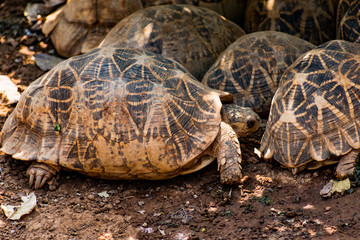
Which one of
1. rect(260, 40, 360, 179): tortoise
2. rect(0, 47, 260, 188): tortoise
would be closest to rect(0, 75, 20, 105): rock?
rect(0, 47, 260, 188): tortoise

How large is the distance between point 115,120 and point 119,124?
0.18ft

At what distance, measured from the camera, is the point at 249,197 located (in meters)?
4.34

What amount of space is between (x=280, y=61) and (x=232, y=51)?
0.59m

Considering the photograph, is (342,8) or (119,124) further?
(342,8)

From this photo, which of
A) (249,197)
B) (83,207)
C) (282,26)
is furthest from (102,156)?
(282,26)

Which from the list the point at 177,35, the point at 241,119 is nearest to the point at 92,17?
the point at 177,35

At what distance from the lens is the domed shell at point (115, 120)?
14.6ft

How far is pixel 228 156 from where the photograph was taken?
453 cm

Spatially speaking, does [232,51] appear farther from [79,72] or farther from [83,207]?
[83,207]

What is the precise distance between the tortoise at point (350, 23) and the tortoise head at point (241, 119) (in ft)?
4.89

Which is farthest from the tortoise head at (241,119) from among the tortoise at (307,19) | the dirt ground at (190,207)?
the tortoise at (307,19)

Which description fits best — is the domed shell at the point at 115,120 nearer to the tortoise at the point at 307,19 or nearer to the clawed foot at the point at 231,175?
the clawed foot at the point at 231,175

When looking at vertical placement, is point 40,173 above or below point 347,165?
below

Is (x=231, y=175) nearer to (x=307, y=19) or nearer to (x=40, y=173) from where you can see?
(x=40, y=173)
